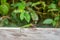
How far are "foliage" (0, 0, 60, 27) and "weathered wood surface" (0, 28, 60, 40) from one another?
0.17 meters

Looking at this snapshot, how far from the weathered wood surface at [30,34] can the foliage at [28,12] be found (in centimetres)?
17

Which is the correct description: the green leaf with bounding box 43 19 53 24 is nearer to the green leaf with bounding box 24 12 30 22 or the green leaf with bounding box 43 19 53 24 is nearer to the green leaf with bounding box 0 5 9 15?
the green leaf with bounding box 24 12 30 22

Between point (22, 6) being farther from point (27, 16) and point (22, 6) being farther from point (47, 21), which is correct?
point (47, 21)

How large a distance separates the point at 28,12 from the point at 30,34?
0.35m

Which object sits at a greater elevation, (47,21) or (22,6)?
(22,6)

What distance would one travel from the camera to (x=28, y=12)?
7.70ft

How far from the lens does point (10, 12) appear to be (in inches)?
96.8

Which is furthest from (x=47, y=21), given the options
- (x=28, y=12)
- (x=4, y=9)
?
(x=4, y=9)

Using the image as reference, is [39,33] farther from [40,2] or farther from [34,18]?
[40,2]

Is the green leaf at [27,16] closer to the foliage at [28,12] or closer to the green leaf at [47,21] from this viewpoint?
the foliage at [28,12]

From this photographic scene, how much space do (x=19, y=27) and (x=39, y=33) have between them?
26 centimetres

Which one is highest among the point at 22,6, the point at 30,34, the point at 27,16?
the point at 22,6

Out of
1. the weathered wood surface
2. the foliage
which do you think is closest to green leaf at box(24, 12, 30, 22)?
the foliage

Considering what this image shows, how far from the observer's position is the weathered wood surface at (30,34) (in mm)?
2055
